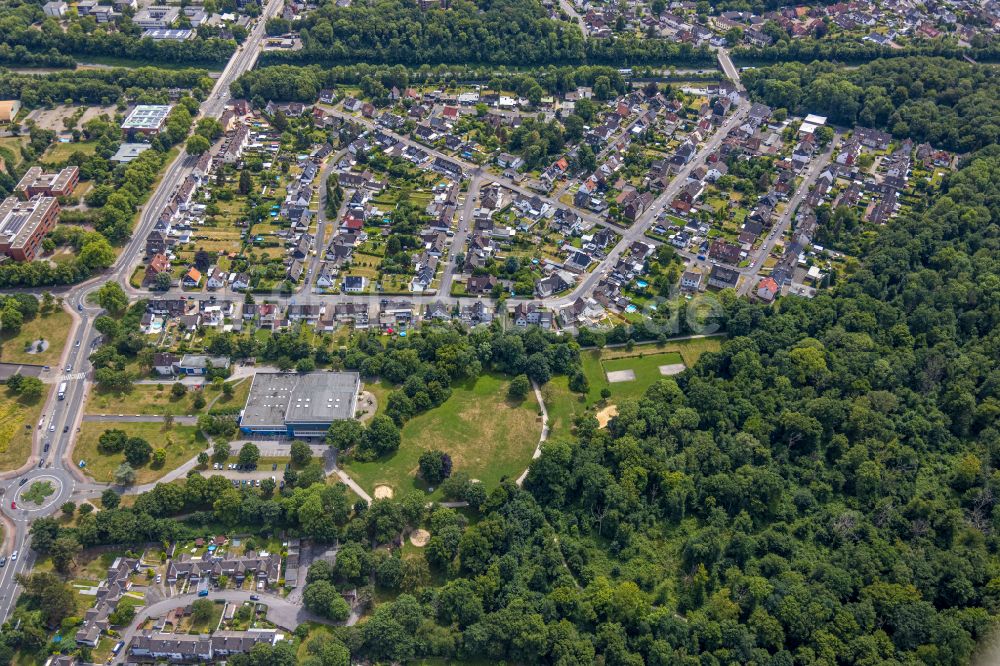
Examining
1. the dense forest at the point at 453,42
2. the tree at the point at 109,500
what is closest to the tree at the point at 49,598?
the tree at the point at 109,500

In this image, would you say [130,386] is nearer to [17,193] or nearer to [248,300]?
[248,300]

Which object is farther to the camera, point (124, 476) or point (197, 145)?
point (197, 145)

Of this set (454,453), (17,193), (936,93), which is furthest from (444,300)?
(936,93)

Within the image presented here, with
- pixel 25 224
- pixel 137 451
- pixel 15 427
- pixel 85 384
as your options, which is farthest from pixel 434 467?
pixel 25 224

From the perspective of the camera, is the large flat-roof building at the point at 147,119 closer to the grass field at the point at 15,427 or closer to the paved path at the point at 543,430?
the grass field at the point at 15,427

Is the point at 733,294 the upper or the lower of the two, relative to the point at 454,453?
upper

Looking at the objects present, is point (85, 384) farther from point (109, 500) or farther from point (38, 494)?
point (109, 500)

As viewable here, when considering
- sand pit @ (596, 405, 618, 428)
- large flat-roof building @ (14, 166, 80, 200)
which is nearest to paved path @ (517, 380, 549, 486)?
sand pit @ (596, 405, 618, 428)
